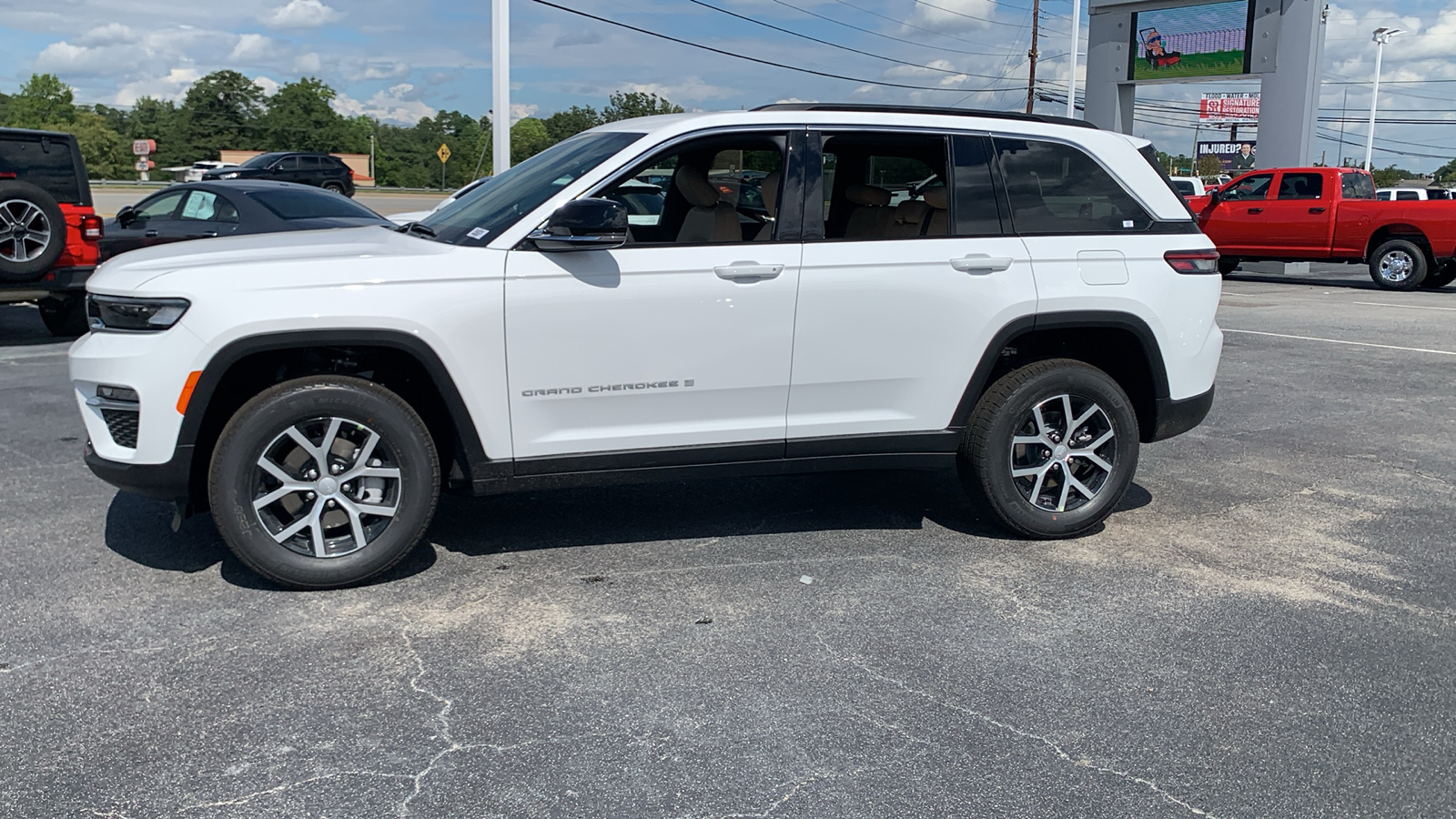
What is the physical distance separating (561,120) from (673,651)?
194 ft

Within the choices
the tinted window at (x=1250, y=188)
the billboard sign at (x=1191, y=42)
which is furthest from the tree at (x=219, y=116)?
the tinted window at (x=1250, y=188)

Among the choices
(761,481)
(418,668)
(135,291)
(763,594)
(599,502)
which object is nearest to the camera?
(418,668)

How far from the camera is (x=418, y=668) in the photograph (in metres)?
3.75

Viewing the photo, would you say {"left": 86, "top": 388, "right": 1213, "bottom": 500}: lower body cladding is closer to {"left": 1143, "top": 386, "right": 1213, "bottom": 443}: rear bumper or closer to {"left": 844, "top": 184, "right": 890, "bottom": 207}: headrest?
{"left": 1143, "top": 386, "right": 1213, "bottom": 443}: rear bumper

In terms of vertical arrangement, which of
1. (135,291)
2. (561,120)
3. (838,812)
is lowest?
(838,812)

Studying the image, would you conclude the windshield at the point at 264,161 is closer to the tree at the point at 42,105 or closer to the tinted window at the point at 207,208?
the tinted window at the point at 207,208

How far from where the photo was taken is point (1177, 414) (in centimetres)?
533

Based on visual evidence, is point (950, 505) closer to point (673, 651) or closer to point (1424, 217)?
point (673, 651)

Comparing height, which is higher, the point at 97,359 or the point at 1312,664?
the point at 97,359

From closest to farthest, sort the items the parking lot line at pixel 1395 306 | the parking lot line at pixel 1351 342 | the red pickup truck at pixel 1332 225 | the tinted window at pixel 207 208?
1. the parking lot line at pixel 1351 342
2. the tinted window at pixel 207 208
3. the parking lot line at pixel 1395 306
4. the red pickup truck at pixel 1332 225

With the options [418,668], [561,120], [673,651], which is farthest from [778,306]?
[561,120]

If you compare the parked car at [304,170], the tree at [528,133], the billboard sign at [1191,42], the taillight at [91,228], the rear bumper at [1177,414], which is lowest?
the rear bumper at [1177,414]

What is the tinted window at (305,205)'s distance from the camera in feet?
37.7

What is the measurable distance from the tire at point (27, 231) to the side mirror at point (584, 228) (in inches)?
287
